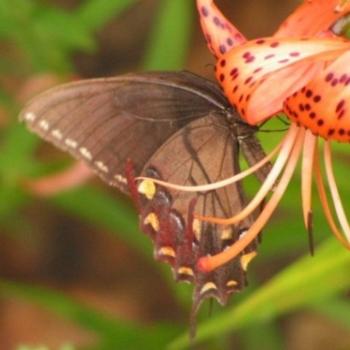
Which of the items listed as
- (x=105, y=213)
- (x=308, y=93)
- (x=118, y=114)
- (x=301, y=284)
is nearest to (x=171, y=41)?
(x=105, y=213)

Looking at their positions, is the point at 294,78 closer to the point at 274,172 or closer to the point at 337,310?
the point at 274,172

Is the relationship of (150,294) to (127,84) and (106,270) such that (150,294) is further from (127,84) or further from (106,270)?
(127,84)

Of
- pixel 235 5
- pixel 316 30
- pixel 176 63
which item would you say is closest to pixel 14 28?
pixel 176 63

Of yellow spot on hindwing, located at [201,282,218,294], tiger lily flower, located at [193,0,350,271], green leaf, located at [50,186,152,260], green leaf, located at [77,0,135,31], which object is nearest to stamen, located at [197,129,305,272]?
tiger lily flower, located at [193,0,350,271]

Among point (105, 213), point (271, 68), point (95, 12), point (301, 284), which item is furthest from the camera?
point (105, 213)

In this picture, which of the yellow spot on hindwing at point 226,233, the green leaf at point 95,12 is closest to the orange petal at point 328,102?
the yellow spot on hindwing at point 226,233

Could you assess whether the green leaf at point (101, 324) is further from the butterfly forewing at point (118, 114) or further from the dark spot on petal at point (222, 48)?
the dark spot on petal at point (222, 48)
